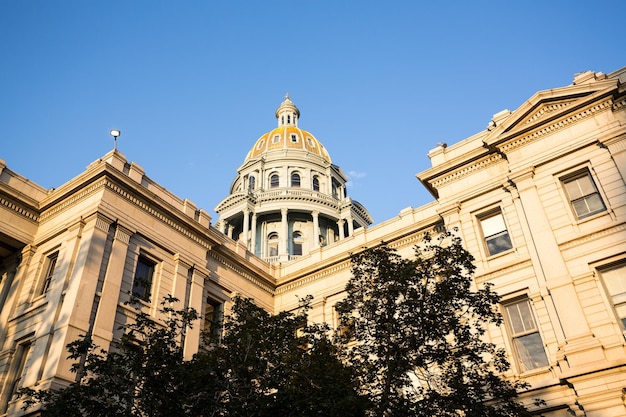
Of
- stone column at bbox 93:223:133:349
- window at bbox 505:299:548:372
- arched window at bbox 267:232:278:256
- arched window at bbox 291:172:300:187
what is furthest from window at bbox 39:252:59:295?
arched window at bbox 291:172:300:187

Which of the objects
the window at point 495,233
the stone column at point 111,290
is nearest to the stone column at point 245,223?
the stone column at point 111,290

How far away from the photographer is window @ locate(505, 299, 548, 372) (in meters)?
19.4

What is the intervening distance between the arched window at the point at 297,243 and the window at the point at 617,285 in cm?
3698

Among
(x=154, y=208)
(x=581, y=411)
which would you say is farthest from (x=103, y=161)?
(x=581, y=411)

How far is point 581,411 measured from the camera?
1730 cm

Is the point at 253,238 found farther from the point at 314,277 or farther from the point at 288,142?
the point at 314,277

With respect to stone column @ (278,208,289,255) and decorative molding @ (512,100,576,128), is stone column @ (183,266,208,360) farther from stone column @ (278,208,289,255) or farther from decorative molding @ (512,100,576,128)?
stone column @ (278,208,289,255)

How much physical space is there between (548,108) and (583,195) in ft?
12.9

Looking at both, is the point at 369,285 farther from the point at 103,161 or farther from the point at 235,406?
the point at 103,161

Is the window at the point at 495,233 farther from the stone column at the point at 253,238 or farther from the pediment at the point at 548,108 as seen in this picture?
the stone column at the point at 253,238

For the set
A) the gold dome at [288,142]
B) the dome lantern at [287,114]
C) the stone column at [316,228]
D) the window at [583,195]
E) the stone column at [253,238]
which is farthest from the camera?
the dome lantern at [287,114]

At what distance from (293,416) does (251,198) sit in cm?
4461

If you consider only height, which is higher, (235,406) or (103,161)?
(103,161)

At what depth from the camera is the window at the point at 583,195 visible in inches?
823
